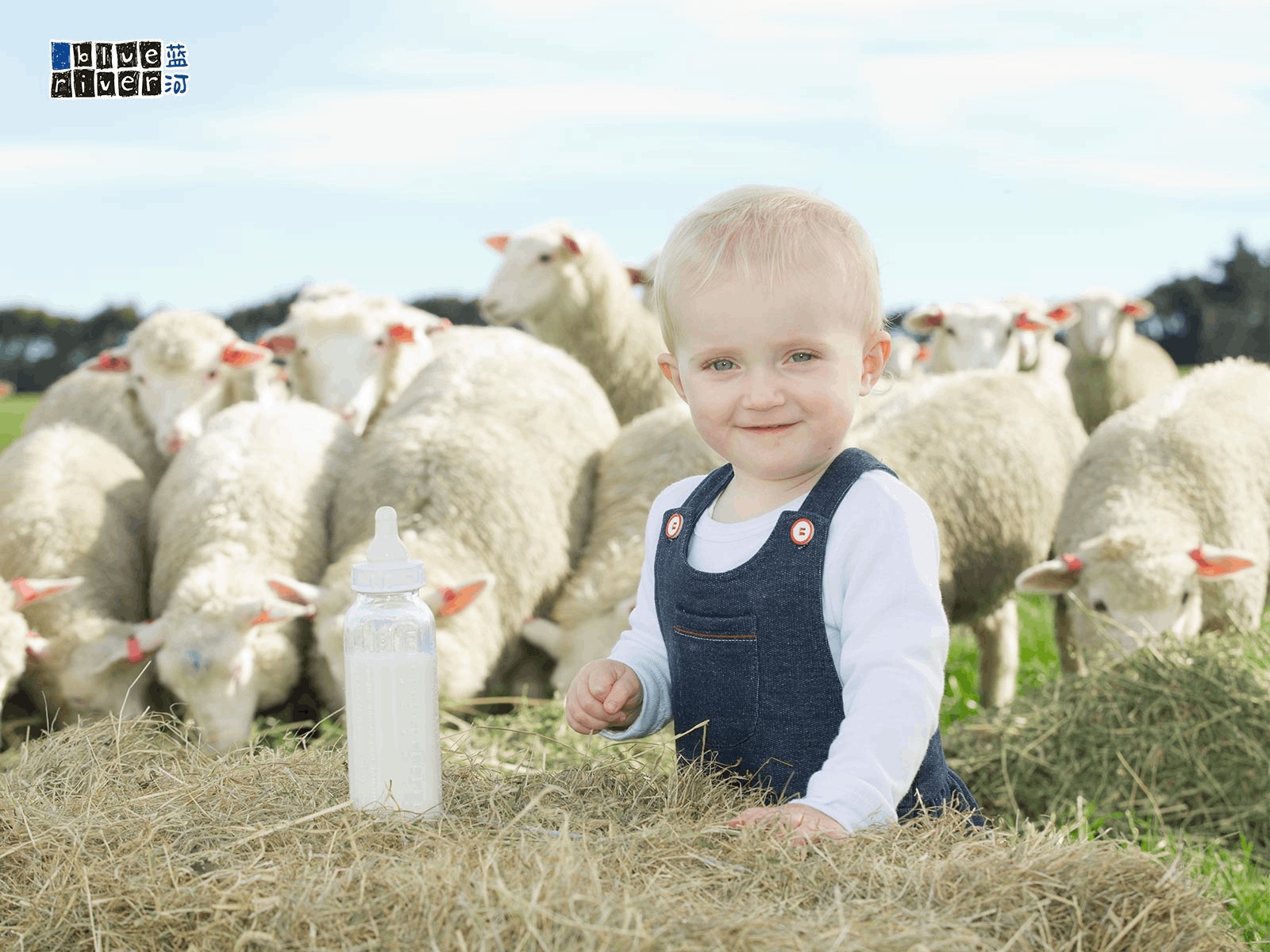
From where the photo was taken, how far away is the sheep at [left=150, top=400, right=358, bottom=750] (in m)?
4.60

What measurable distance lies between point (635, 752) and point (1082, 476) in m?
4.23

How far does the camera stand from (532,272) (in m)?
7.75

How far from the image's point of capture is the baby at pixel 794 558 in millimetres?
1634

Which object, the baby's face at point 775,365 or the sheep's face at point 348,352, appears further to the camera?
the sheep's face at point 348,352

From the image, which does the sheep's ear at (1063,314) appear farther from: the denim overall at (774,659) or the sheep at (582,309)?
the denim overall at (774,659)

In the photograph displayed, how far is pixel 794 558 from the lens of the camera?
1765 mm

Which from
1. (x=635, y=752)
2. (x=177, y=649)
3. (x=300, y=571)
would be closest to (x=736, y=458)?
(x=635, y=752)

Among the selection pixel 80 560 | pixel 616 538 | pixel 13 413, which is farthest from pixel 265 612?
pixel 13 413

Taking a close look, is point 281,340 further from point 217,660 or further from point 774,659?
point 774,659

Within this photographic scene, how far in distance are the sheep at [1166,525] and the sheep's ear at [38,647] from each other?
4.07 metres

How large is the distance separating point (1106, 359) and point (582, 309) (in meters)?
6.52

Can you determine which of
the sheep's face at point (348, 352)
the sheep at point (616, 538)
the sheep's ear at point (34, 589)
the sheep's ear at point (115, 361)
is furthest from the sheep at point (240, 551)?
the sheep's ear at point (115, 361)

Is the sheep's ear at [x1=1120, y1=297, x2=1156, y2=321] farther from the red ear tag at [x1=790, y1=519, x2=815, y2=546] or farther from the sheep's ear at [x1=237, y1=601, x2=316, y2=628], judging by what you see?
the red ear tag at [x1=790, y1=519, x2=815, y2=546]

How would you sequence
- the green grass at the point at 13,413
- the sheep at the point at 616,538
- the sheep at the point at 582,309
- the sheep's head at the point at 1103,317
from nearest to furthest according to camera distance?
the sheep at the point at 616,538 < the sheep at the point at 582,309 < the sheep's head at the point at 1103,317 < the green grass at the point at 13,413
